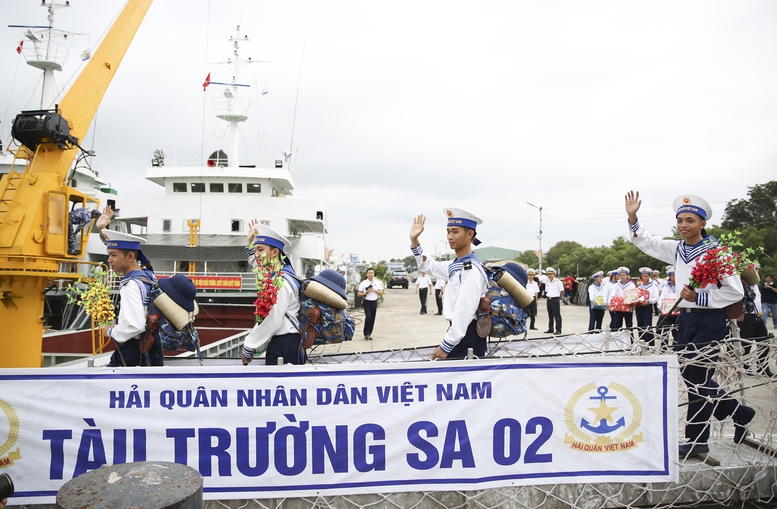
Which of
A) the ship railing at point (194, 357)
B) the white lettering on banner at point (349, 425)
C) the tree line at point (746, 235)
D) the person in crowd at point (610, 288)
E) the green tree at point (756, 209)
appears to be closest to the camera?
the white lettering on banner at point (349, 425)

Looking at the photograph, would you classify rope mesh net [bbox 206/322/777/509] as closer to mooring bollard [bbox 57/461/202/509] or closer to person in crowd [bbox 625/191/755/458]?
person in crowd [bbox 625/191/755/458]

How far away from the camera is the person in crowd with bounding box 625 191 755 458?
3518mm

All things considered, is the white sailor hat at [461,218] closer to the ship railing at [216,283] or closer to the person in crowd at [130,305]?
the person in crowd at [130,305]

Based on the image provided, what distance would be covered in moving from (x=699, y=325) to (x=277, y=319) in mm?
3217

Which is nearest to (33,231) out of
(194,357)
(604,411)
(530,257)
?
(194,357)

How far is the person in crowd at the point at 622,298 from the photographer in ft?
35.7

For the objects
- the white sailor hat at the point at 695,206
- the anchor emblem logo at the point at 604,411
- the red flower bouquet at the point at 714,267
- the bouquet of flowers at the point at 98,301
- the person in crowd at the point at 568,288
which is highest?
the white sailor hat at the point at 695,206

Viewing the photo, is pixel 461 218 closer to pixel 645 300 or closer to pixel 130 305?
pixel 130 305

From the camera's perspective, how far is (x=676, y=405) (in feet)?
10.5

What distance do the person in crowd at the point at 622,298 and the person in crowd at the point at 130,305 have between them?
9.74 m

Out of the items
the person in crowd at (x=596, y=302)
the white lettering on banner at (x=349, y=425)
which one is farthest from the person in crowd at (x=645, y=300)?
the white lettering on banner at (x=349, y=425)

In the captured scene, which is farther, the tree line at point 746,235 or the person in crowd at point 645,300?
the tree line at point 746,235

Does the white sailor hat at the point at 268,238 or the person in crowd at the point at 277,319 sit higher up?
the white sailor hat at the point at 268,238

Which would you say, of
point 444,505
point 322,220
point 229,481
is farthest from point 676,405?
point 322,220
